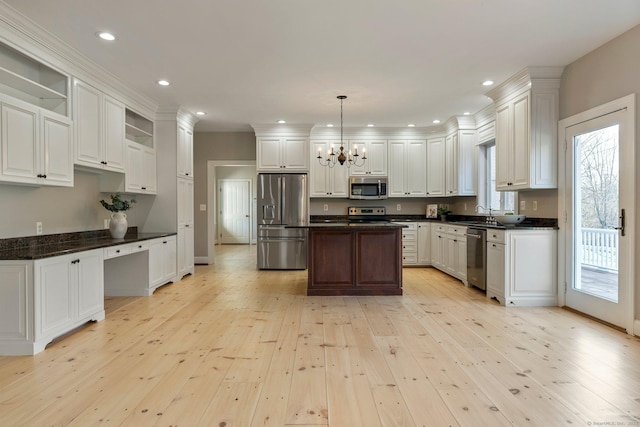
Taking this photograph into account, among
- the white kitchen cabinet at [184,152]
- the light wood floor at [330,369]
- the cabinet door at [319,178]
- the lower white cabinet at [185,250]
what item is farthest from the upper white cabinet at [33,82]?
the cabinet door at [319,178]

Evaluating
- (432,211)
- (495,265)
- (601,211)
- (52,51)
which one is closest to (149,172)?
(52,51)

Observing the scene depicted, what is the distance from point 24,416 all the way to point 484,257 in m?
4.63

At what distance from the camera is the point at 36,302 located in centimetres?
276

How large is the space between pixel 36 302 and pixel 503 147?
5.19m

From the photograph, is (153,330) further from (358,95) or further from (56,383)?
(358,95)

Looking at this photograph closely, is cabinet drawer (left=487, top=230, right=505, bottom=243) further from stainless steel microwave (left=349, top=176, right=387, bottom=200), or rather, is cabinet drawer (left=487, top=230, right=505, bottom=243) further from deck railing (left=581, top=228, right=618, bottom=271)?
stainless steel microwave (left=349, top=176, right=387, bottom=200)

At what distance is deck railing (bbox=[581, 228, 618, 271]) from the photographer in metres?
3.42

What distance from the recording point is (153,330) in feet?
11.0

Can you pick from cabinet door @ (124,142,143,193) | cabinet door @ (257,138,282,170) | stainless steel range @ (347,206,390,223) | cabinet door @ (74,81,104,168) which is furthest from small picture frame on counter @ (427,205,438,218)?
cabinet door @ (74,81,104,168)

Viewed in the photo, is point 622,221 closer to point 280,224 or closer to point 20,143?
point 280,224

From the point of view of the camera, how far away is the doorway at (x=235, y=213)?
11.4m

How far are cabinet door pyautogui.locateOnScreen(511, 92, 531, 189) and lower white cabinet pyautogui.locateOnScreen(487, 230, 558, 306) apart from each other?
2.06 ft

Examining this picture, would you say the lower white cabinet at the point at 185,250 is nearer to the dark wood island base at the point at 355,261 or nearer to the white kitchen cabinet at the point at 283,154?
the white kitchen cabinet at the point at 283,154

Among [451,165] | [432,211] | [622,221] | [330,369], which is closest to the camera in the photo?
[330,369]
